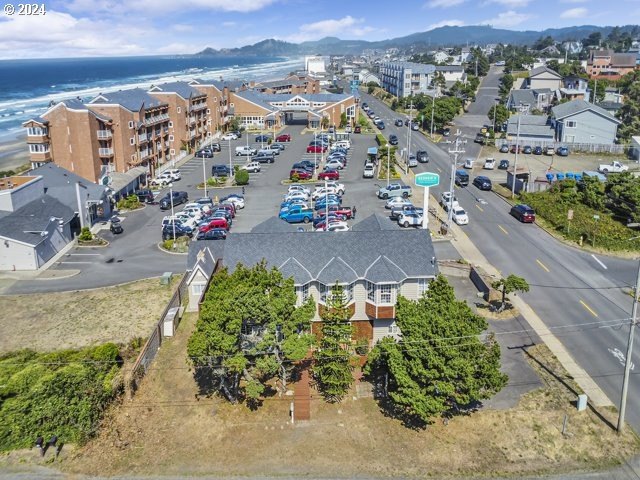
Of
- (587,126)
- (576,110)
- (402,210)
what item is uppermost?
(576,110)

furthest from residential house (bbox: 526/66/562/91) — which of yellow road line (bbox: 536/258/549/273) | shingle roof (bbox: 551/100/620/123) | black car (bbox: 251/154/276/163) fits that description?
yellow road line (bbox: 536/258/549/273)

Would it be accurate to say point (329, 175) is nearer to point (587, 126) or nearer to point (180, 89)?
point (180, 89)

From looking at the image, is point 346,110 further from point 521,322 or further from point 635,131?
point 521,322

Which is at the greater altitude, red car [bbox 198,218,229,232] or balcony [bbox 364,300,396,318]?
balcony [bbox 364,300,396,318]

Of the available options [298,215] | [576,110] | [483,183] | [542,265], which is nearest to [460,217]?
[542,265]

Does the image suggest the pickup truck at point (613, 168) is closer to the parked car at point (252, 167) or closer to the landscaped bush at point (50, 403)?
the parked car at point (252, 167)

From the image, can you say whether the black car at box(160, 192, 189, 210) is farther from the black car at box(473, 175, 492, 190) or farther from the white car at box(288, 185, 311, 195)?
the black car at box(473, 175, 492, 190)
